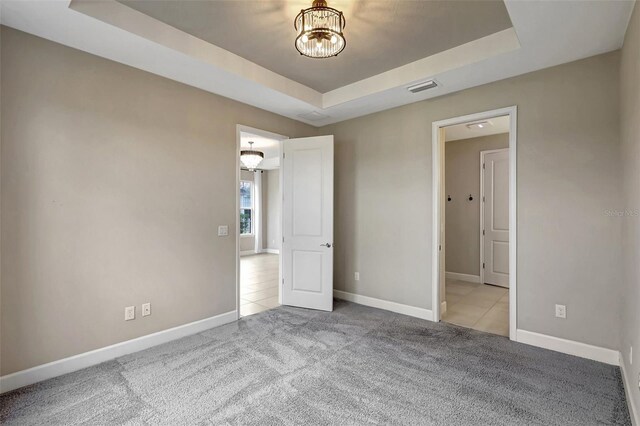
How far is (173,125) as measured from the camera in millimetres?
3072

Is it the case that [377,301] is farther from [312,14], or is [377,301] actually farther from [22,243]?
[22,243]

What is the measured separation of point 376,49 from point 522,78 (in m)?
1.49

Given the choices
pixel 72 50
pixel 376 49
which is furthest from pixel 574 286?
pixel 72 50

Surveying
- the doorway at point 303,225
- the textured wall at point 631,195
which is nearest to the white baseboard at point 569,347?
the textured wall at point 631,195

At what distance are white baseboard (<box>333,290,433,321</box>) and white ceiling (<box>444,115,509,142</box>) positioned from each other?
280 cm

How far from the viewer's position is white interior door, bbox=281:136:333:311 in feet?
13.0

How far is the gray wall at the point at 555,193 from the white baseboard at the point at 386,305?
0.09 meters

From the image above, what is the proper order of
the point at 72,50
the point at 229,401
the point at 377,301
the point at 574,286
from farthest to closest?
1. the point at 377,301
2. the point at 574,286
3. the point at 72,50
4. the point at 229,401

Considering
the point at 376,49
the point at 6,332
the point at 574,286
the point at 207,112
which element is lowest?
the point at 6,332

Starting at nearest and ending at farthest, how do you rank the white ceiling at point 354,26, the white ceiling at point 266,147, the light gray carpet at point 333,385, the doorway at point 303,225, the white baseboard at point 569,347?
1. the light gray carpet at point 333,385
2. the white ceiling at point 354,26
3. the white baseboard at point 569,347
4. the doorway at point 303,225
5. the white ceiling at point 266,147

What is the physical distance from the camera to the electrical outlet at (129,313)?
274 cm

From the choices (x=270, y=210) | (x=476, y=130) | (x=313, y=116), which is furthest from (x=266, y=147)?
(x=476, y=130)

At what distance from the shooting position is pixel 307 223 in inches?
161

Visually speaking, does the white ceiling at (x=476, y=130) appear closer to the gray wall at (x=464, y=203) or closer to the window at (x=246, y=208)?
A: the gray wall at (x=464, y=203)
